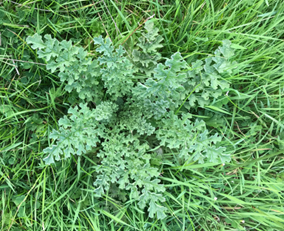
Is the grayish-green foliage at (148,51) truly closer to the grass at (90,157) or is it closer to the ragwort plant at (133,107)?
the ragwort plant at (133,107)

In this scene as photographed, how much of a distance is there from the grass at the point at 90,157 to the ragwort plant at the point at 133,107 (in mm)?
Result: 334

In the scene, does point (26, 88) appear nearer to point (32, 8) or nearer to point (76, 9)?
point (32, 8)

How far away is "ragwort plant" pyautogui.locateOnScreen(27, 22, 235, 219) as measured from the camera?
2.28 m

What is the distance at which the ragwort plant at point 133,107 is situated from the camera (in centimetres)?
228

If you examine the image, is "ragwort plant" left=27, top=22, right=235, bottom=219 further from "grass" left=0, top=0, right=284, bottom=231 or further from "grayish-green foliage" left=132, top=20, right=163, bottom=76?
"grass" left=0, top=0, right=284, bottom=231

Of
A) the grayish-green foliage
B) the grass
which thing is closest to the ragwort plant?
the grayish-green foliage

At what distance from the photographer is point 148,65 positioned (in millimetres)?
2918

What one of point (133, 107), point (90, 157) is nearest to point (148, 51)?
point (133, 107)

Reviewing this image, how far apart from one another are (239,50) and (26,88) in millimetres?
2728

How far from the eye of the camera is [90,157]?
9.80 ft

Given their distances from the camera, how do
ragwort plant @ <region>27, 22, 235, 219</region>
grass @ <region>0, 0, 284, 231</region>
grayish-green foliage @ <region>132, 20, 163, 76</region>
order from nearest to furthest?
ragwort plant @ <region>27, 22, 235, 219</region> → grayish-green foliage @ <region>132, 20, 163, 76</region> → grass @ <region>0, 0, 284, 231</region>

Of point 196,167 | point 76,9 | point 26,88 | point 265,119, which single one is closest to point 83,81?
point 26,88

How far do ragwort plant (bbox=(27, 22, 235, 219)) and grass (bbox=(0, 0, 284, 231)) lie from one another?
1.10ft

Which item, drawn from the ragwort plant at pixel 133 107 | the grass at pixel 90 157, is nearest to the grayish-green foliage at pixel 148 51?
the ragwort plant at pixel 133 107
